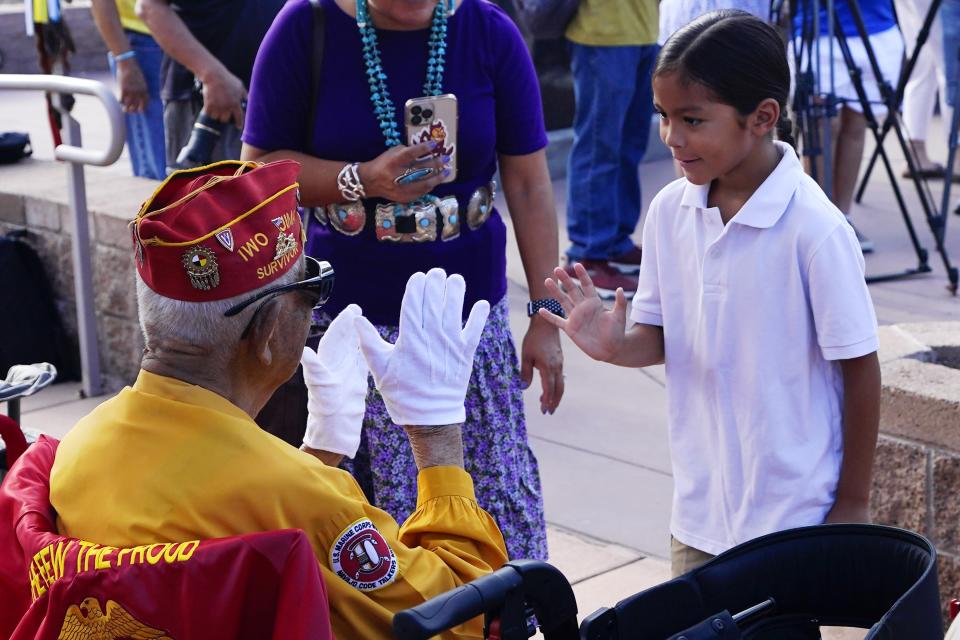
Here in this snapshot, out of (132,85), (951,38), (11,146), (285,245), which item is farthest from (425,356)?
(951,38)

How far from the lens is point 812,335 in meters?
2.36

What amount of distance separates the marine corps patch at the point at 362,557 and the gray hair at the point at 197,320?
33 cm

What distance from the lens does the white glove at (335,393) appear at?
7.39ft

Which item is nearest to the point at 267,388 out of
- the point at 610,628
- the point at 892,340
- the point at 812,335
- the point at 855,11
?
the point at 610,628

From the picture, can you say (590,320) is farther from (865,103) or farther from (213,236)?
(865,103)

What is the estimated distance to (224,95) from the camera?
480cm

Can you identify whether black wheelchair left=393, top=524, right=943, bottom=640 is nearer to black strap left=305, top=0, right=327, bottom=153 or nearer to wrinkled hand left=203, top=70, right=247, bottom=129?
black strap left=305, top=0, right=327, bottom=153

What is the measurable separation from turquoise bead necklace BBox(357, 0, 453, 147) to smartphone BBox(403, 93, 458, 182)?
0.04 meters

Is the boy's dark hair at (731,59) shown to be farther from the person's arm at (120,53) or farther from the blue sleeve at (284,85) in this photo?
the person's arm at (120,53)

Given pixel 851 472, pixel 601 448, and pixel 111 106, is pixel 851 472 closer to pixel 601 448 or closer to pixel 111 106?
pixel 601 448

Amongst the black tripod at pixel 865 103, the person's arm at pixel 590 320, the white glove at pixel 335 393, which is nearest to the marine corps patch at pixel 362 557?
the white glove at pixel 335 393

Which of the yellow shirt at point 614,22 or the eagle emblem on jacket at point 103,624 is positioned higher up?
the yellow shirt at point 614,22

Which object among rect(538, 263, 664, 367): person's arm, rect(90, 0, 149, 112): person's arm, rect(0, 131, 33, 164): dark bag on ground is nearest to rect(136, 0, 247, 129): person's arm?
rect(90, 0, 149, 112): person's arm

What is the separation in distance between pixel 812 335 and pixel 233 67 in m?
3.26
